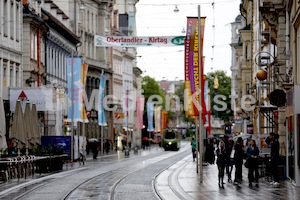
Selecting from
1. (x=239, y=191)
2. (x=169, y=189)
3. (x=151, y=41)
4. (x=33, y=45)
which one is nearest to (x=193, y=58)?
(x=169, y=189)

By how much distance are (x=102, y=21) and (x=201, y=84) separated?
87589mm

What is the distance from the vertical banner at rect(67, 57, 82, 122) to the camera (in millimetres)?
65125

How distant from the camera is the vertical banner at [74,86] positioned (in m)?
65.1

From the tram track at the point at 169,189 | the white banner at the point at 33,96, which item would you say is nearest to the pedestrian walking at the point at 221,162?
the tram track at the point at 169,189

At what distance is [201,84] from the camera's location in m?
36.6

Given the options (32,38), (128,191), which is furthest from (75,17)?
(128,191)

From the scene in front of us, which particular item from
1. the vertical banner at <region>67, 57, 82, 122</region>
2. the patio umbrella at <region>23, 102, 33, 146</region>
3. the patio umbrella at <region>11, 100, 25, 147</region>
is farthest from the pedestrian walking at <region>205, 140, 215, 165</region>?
the patio umbrella at <region>11, 100, 25, 147</region>

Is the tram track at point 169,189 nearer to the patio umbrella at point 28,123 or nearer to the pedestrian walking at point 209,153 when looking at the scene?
the patio umbrella at point 28,123

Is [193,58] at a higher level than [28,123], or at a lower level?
higher

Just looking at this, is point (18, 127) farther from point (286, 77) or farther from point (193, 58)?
point (286, 77)

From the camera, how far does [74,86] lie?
214ft

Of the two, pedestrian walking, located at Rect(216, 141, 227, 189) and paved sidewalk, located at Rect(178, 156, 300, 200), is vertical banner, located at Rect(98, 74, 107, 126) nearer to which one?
paved sidewalk, located at Rect(178, 156, 300, 200)

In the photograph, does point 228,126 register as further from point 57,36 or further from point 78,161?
point 78,161

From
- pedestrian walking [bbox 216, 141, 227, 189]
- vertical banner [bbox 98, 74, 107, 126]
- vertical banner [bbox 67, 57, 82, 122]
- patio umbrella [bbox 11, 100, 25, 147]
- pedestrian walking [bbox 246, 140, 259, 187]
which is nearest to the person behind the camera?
pedestrian walking [bbox 216, 141, 227, 189]
